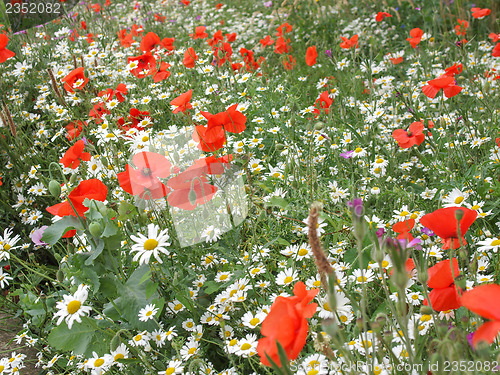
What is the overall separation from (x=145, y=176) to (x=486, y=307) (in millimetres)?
1320

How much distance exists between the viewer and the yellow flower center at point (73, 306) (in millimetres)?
1466

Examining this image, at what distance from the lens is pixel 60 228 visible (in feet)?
5.60

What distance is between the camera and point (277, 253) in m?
1.95

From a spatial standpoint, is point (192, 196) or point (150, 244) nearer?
point (150, 244)

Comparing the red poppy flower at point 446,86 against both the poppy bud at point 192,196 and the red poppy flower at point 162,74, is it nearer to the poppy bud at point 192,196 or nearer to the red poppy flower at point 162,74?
the poppy bud at point 192,196

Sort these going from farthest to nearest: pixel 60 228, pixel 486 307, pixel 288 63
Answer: pixel 288 63
pixel 60 228
pixel 486 307

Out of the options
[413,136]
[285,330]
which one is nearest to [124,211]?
[285,330]

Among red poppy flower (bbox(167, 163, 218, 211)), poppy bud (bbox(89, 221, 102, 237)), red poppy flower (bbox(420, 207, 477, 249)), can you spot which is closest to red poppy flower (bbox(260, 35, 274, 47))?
red poppy flower (bbox(167, 163, 218, 211))

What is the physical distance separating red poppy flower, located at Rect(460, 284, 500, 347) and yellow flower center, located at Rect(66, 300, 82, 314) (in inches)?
46.0

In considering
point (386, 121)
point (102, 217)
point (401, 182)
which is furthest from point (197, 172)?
point (386, 121)

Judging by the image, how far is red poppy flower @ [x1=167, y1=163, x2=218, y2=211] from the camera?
5.78 feet

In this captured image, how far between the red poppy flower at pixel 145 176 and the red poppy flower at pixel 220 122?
0.21 meters

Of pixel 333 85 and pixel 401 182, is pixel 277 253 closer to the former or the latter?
pixel 401 182

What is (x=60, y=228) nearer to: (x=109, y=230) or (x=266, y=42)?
(x=109, y=230)
